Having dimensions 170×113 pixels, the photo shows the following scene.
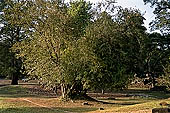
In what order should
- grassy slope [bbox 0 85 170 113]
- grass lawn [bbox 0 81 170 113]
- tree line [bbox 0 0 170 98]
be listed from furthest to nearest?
tree line [bbox 0 0 170 98] → grassy slope [bbox 0 85 170 113] → grass lawn [bbox 0 81 170 113]

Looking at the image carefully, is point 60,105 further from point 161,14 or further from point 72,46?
point 161,14

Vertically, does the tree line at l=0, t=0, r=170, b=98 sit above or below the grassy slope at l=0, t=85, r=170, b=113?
above

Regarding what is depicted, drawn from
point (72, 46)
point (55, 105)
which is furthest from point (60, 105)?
point (72, 46)

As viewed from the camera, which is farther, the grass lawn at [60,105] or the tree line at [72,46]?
the tree line at [72,46]

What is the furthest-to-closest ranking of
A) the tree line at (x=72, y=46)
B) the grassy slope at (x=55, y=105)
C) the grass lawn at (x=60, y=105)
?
the tree line at (x=72, y=46), the grassy slope at (x=55, y=105), the grass lawn at (x=60, y=105)

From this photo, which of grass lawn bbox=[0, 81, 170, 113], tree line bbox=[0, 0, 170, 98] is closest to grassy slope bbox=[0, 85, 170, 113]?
grass lawn bbox=[0, 81, 170, 113]

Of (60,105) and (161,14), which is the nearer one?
(60,105)

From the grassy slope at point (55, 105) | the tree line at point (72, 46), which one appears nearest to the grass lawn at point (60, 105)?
the grassy slope at point (55, 105)

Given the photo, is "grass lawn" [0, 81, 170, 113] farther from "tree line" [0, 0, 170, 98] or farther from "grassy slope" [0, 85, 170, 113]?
"tree line" [0, 0, 170, 98]

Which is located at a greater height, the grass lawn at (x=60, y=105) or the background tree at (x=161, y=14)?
the background tree at (x=161, y=14)

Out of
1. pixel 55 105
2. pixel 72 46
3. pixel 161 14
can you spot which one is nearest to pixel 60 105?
pixel 55 105

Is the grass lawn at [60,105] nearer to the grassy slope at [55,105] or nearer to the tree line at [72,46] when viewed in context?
the grassy slope at [55,105]

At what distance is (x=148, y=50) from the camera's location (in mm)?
39500

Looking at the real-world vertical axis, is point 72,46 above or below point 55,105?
above
